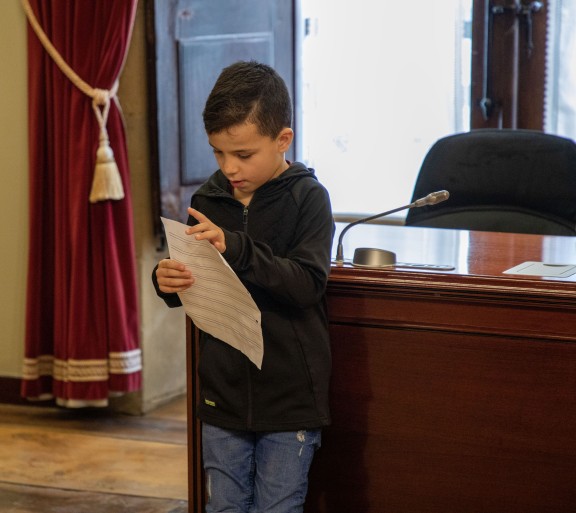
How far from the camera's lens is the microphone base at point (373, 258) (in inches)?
92.7

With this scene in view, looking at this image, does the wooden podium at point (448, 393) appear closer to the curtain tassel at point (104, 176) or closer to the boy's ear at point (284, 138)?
the boy's ear at point (284, 138)

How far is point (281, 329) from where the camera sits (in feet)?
6.73

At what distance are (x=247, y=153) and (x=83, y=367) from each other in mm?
2001

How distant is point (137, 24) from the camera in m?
3.79

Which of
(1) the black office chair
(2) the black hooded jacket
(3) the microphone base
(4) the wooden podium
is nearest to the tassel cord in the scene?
(1) the black office chair

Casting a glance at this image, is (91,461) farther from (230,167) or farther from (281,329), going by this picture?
(230,167)

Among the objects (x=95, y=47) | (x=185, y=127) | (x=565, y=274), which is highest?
(x=95, y=47)

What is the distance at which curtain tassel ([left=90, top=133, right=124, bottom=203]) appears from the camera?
3648mm

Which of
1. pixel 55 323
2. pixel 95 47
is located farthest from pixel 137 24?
pixel 55 323

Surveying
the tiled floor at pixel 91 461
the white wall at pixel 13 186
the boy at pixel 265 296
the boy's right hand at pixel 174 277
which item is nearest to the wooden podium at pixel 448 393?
the boy at pixel 265 296

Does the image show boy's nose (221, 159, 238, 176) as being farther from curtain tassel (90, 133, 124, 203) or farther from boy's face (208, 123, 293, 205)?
curtain tassel (90, 133, 124, 203)

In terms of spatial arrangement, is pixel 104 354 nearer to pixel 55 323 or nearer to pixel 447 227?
pixel 55 323

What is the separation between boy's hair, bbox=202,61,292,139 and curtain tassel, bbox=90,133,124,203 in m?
1.71

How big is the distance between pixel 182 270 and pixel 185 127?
199cm
